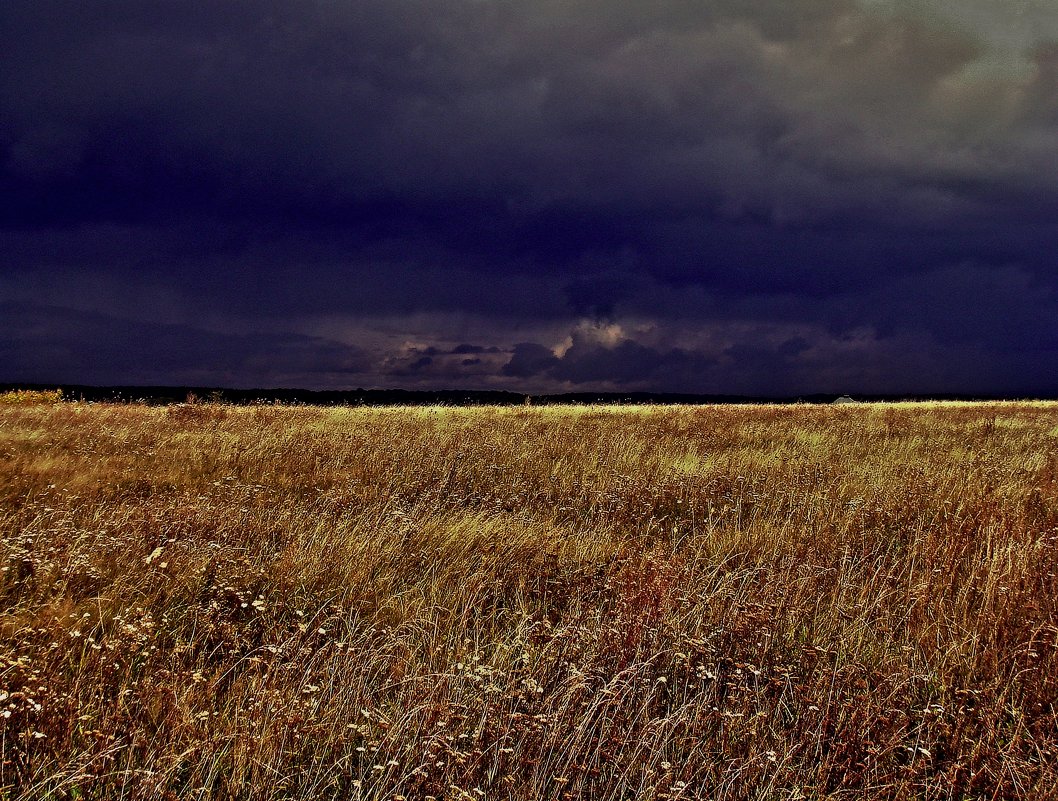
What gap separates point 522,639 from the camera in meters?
3.93

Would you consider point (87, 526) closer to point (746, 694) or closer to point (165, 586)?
point (165, 586)

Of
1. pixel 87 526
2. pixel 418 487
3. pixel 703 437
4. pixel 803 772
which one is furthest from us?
pixel 703 437

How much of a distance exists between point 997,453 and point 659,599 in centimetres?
1271

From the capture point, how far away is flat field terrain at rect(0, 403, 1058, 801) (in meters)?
2.64

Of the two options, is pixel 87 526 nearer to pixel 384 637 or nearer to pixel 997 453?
pixel 384 637

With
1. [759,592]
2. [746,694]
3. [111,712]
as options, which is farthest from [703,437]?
[111,712]

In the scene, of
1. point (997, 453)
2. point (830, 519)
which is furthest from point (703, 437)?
point (830, 519)

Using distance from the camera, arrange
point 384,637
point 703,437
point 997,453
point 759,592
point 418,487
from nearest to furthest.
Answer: point 384,637, point 759,592, point 418,487, point 997,453, point 703,437

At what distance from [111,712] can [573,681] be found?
221 centimetres

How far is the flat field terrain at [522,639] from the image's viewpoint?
2645 mm

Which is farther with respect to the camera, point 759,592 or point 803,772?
point 759,592

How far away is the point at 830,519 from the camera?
7.23m

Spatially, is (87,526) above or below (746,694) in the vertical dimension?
above

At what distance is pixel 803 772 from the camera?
2846 mm
